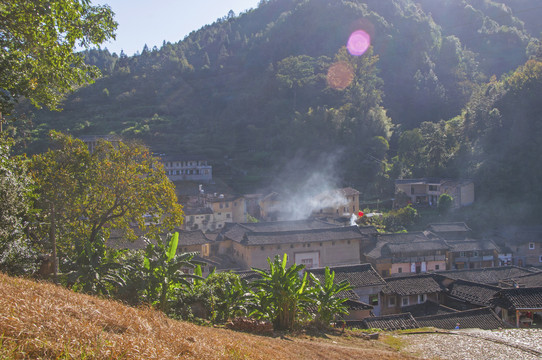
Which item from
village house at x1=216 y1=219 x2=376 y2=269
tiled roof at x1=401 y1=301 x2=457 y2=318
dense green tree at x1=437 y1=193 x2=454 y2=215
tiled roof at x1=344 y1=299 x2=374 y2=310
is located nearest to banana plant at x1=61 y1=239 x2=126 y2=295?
tiled roof at x1=344 y1=299 x2=374 y2=310

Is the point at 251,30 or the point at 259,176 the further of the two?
the point at 251,30

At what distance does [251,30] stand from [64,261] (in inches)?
3877

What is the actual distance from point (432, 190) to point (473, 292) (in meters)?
22.8

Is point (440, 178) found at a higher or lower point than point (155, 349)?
higher

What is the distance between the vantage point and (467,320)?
48.0 feet

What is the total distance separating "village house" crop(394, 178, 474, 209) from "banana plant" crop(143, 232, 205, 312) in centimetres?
3389

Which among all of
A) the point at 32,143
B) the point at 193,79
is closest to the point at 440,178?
the point at 32,143

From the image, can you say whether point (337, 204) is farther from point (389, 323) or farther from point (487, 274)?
point (389, 323)

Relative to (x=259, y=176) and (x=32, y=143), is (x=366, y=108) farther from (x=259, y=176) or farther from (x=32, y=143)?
(x=32, y=143)

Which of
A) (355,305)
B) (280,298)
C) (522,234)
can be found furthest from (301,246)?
(280,298)

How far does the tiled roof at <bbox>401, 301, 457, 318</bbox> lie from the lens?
58.2 feet

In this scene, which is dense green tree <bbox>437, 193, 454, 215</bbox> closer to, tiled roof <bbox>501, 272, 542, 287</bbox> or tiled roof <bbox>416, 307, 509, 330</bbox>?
tiled roof <bbox>501, 272, 542, 287</bbox>

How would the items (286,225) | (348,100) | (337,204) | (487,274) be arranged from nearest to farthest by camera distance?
(487,274)
(286,225)
(337,204)
(348,100)

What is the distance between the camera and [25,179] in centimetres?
817
